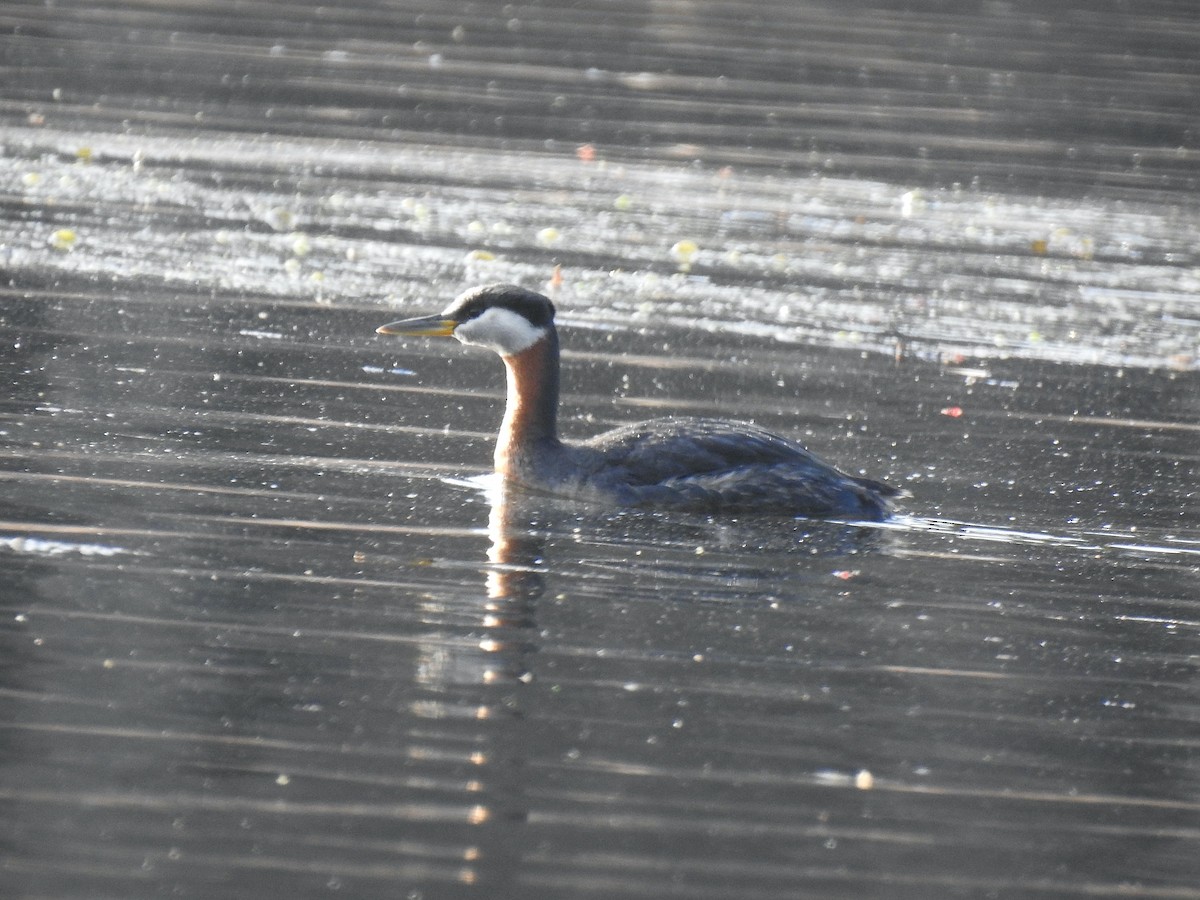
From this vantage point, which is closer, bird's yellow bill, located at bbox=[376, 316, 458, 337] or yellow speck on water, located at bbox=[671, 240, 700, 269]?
bird's yellow bill, located at bbox=[376, 316, 458, 337]

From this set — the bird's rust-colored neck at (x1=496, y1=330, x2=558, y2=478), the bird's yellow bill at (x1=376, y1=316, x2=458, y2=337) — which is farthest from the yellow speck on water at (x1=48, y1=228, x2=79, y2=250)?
the bird's rust-colored neck at (x1=496, y1=330, x2=558, y2=478)

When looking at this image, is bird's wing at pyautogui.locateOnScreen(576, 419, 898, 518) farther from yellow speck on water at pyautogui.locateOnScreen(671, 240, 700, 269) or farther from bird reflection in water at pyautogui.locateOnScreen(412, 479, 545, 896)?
yellow speck on water at pyautogui.locateOnScreen(671, 240, 700, 269)

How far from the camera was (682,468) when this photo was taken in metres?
11.1

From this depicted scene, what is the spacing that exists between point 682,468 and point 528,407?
969 mm

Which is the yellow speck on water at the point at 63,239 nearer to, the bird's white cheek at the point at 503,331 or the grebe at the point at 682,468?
the bird's white cheek at the point at 503,331

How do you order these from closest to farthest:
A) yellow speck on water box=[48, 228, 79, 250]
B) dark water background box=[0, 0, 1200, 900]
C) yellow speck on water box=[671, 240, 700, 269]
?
dark water background box=[0, 0, 1200, 900] → yellow speck on water box=[48, 228, 79, 250] → yellow speck on water box=[671, 240, 700, 269]

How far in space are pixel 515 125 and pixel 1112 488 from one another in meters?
14.5

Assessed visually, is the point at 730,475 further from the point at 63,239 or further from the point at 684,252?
the point at 63,239

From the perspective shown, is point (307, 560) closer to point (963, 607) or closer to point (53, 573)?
point (53, 573)

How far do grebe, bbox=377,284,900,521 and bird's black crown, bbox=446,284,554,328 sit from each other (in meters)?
0.46

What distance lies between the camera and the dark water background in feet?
22.0

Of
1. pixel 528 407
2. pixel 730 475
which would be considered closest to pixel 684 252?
pixel 528 407

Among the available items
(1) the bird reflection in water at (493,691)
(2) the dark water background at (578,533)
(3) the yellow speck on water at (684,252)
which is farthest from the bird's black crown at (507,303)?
(3) the yellow speck on water at (684,252)

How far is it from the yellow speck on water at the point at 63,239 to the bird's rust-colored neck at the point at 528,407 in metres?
6.17
